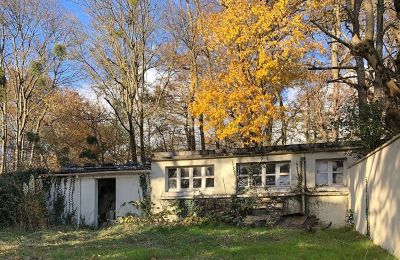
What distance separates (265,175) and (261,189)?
2.06ft

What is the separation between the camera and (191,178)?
2092cm

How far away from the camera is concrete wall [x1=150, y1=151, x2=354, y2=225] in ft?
60.5

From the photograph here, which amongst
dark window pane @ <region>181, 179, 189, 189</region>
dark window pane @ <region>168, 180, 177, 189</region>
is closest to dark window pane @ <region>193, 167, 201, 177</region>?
dark window pane @ <region>181, 179, 189, 189</region>

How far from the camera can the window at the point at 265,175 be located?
1964 cm

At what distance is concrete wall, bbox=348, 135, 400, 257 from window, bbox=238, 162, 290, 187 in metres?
6.07

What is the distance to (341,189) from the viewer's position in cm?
1836

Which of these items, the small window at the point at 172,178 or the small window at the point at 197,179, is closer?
the small window at the point at 197,179

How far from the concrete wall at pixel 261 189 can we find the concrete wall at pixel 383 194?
4853 millimetres

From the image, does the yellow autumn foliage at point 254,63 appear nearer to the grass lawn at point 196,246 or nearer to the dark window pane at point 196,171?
the dark window pane at point 196,171

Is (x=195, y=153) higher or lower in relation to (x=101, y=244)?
higher

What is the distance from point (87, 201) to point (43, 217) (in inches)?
93.6

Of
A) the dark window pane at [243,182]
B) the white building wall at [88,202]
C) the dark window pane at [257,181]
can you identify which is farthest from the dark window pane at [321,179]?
the white building wall at [88,202]

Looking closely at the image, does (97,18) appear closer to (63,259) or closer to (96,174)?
(96,174)

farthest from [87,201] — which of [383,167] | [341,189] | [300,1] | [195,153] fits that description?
[383,167]
